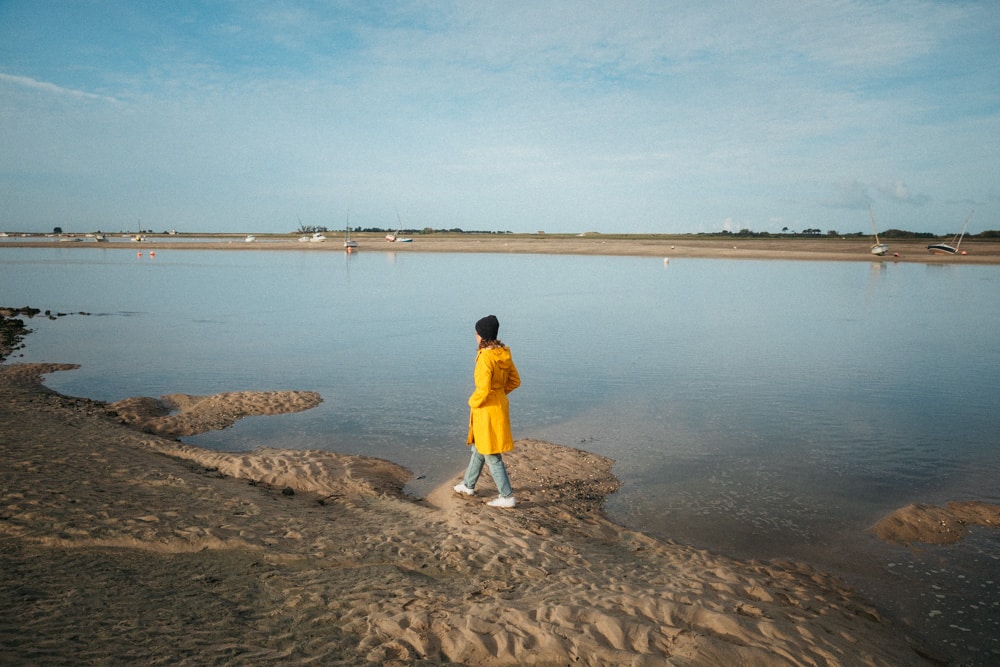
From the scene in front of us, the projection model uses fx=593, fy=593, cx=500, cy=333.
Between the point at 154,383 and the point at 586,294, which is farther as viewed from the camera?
the point at 586,294

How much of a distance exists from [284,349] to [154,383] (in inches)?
176

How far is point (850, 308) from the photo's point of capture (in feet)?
88.0

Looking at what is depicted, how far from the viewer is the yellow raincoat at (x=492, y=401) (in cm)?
654

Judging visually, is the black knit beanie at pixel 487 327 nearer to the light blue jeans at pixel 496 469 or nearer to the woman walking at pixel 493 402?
the woman walking at pixel 493 402

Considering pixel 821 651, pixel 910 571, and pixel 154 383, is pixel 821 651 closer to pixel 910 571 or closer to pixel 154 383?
pixel 910 571

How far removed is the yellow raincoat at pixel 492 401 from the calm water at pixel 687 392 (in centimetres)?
167

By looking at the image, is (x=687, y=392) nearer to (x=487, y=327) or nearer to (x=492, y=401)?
(x=492, y=401)

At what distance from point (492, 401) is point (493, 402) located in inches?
0.6

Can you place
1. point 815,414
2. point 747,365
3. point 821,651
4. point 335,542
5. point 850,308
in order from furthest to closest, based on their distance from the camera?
point 850,308
point 747,365
point 815,414
point 335,542
point 821,651

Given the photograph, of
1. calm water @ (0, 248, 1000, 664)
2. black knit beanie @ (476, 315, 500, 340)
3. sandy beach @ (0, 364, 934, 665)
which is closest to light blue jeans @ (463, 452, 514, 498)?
sandy beach @ (0, 364, 934, 665)

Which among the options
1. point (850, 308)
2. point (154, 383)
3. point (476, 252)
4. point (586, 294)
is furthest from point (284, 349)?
point (476, 252)

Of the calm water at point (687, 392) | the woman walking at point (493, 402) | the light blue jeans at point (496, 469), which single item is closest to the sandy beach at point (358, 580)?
the light blue jeans at point (496, 469)

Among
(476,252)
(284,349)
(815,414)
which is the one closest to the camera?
(815,414)

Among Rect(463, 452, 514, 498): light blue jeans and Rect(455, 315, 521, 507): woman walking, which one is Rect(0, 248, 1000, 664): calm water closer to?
Rect(463, 452, 514, 498): light blue jeans
